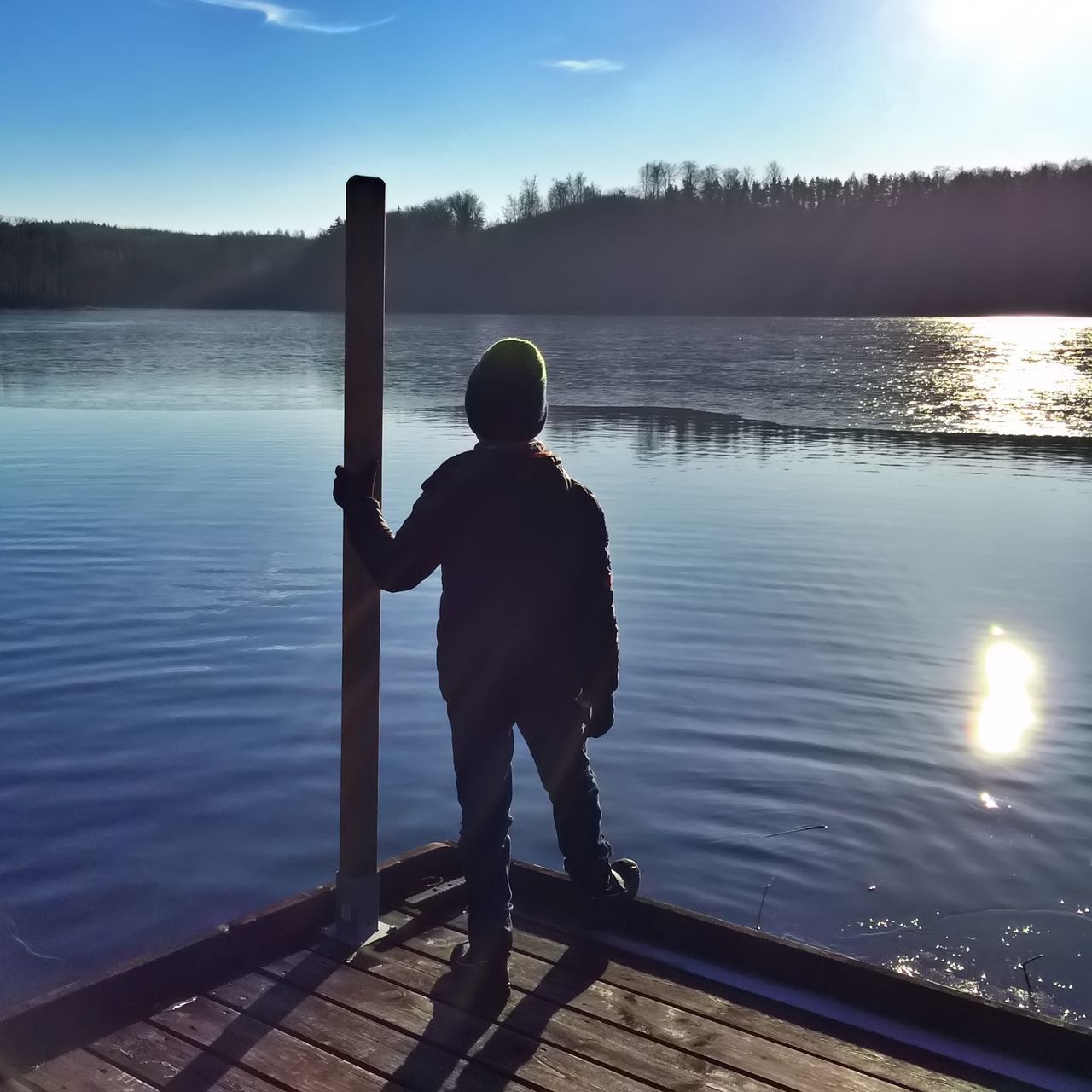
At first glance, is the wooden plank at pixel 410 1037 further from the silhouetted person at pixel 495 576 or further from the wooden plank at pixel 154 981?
the silhouetted person at pixel 495 576

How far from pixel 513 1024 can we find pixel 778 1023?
0.68 meters

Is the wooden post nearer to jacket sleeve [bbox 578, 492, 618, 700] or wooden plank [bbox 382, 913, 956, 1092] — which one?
wooden plank [bbox 382, 913, 956, 1092]

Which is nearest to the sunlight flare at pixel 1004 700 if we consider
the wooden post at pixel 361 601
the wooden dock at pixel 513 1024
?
the wooden dock at pixel 513 1024

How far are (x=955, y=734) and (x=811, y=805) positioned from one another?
142 cm

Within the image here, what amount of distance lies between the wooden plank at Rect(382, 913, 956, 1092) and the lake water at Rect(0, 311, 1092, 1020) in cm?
139

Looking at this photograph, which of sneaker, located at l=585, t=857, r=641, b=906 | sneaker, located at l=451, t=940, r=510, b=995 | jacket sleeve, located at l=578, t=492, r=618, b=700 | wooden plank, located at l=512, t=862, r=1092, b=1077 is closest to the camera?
wooden plank, located at l=512, t=862, r=1092, b=1077

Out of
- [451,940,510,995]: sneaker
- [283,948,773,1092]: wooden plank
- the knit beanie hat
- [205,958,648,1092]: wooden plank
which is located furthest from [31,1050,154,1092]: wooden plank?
the knit beanie hat

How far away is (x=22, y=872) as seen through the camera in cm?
493

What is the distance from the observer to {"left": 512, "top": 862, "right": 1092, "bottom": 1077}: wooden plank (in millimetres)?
3158

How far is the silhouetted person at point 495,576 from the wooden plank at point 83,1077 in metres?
0.89

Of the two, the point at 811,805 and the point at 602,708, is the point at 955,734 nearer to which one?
the point at 811,805

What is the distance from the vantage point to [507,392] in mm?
3473

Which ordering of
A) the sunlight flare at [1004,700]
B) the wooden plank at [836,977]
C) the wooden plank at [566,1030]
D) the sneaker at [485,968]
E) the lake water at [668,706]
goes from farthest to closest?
the sunlight flare at [1004,700] → the lake water at [668,706] → the sneaker at [485,968] → the wooden plank at [836,977] → the wooden plank at [566,1030]

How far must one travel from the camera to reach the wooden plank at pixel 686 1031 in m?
2.97
